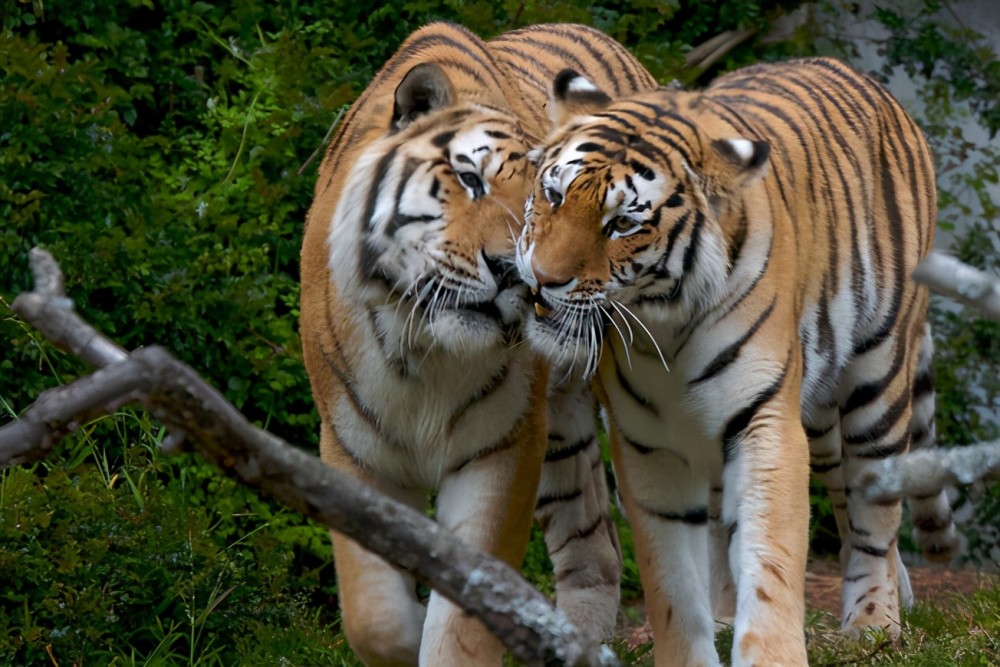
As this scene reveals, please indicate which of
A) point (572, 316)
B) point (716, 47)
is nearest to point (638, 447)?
point (572, 316)

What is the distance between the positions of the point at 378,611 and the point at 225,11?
11.9ft

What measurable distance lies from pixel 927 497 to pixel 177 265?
2.98 metres

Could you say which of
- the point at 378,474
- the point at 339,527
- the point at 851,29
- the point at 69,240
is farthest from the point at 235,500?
the point at 851,29

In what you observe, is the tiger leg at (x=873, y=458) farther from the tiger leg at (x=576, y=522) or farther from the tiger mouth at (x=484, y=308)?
the tiger mouth at (x=484, y=308)

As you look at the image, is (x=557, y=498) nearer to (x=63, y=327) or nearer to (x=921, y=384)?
(x=921, y=384)

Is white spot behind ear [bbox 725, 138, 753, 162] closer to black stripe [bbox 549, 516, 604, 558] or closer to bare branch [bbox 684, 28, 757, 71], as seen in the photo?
black stripe [bbox 549, 516, 604, 558]

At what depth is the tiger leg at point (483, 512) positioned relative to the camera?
3.73 m

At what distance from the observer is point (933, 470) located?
56.9 inches

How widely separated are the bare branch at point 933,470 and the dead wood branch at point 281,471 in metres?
0.51

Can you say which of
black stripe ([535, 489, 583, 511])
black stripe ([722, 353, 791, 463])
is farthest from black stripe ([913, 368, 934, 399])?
black stripe ([722, 353, 791, 463])

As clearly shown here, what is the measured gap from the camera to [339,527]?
1.81 m

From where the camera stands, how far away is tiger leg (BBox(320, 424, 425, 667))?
382 cm

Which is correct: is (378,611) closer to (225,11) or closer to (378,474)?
(378,474)

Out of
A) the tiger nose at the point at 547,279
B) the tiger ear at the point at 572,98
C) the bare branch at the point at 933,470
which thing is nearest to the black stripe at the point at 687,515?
the tiger nose at the point at 547,279
